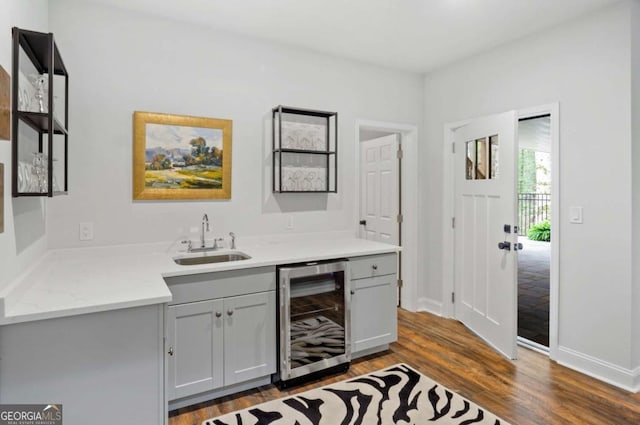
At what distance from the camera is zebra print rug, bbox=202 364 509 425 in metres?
2.20

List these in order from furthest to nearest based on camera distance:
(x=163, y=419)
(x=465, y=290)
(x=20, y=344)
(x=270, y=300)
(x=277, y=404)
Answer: (x=465, y=290)
(x=270, y=300)
(x=277, y=404)
(x=163, y=419)
(x=20, y=344)

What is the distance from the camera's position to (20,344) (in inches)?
56.9

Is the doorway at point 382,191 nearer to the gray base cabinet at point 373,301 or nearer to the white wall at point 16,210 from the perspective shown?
the gray base cabinet at point 373,301

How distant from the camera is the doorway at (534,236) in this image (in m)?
3.69

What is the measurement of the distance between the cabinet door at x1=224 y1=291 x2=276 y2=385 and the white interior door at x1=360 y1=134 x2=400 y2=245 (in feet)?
7.00

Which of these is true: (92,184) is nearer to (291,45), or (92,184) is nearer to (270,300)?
(270,300)

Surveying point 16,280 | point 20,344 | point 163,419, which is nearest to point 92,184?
point 16,280

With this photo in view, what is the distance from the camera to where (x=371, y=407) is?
233 centimetres

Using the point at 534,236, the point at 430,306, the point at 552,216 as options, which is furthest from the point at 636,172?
the point at 534,236

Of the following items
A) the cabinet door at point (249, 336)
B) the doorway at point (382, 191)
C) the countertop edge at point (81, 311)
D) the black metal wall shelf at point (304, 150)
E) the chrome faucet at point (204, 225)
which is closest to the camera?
the countertop edge at point (81, 311)

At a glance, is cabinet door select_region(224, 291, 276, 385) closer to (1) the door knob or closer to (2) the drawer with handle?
(2) the drawer with handle

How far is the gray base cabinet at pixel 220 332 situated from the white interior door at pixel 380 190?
2.11 meters

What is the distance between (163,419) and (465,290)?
9.61 ft

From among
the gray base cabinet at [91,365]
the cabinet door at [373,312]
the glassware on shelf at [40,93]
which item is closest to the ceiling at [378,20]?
the glassware on shelf at [40,93]
